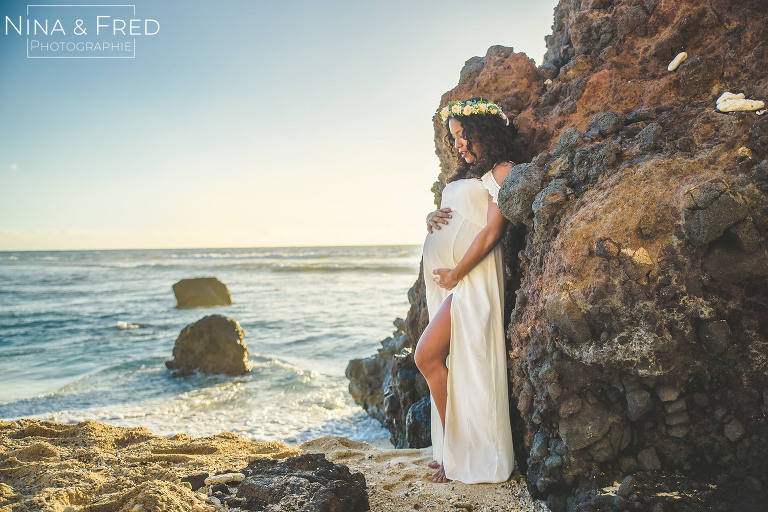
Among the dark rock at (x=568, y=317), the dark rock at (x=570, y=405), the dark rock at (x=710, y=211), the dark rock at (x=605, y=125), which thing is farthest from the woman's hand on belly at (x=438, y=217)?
the dark rock at (x=710, y=211)

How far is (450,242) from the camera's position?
12.2 feet

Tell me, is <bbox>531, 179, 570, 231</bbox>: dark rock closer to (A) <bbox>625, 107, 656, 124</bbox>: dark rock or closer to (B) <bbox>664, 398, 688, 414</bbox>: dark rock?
(A) <bbox>625, 107, 656, 124</bbox>: dark rock

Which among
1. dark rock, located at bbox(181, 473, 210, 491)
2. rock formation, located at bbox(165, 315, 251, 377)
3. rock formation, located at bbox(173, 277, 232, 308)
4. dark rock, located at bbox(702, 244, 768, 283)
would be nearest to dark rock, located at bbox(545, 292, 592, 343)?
→ dark rock, located at bbox(702, 244, 768, 283)

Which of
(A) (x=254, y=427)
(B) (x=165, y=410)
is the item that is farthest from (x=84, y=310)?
(A) (x=254, y=427)

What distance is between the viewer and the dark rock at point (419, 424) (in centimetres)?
454

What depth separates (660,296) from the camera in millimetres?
2387

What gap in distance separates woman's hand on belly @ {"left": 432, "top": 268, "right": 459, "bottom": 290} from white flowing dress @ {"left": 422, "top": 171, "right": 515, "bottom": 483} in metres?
0.04

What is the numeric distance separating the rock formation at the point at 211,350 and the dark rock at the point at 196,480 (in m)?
5.29

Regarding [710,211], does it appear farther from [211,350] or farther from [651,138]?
[211,350]

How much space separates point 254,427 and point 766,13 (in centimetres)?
608

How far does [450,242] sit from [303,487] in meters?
1.96

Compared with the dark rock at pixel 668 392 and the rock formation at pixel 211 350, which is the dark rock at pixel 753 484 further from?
the rock formation at pixel 211 350

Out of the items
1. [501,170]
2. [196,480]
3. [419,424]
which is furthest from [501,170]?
[196,480]

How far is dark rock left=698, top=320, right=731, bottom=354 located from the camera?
2338 millimetres
